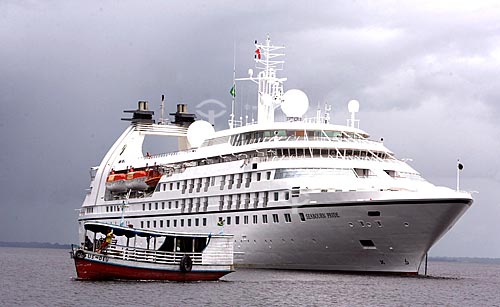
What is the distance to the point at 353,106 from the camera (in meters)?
64.8

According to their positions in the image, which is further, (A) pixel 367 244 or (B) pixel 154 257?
(A) pixel 367 244

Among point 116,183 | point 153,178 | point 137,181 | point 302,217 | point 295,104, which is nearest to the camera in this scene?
point 302,217

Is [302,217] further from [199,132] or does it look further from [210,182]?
[199,132]

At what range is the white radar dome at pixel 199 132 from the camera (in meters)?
73.9

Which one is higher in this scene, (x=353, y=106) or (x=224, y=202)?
(x=353, y=106)

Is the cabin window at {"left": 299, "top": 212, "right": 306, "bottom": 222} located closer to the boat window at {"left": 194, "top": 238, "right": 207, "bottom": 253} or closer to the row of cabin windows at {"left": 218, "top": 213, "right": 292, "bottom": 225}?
the row of cabin windows at {"left": 218, "top": 213, "right": 292, "bottom": 225}

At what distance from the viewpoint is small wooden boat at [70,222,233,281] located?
46.9m

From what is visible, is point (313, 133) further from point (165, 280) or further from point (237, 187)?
point (165, 280)

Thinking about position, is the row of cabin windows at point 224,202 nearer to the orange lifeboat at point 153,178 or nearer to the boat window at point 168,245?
the orange lifeboat at point 153,178

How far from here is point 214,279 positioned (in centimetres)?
5097

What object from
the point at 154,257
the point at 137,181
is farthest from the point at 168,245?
the point at 137,181

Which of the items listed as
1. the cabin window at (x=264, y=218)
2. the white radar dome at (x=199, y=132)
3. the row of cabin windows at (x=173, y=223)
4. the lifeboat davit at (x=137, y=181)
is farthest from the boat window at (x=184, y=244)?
the white radar dome at (x=199, y=132)

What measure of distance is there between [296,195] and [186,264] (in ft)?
30.8

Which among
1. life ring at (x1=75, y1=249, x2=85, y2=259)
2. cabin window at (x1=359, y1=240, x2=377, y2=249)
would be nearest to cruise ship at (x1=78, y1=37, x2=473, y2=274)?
cabin window at (x1=359, y1=240, x2=377, y2=249)
